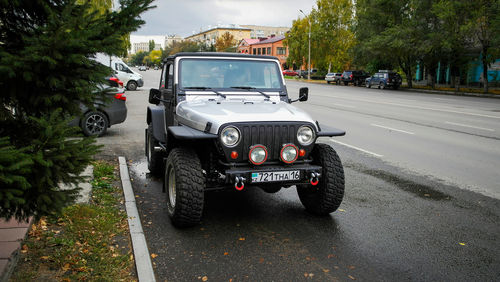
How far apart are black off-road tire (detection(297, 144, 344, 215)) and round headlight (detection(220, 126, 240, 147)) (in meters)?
1.12

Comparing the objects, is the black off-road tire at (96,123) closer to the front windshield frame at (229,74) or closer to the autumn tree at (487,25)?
the front windshield frame at (229,74)

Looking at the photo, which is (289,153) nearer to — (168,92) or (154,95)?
(168,92)

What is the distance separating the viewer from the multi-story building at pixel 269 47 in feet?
331

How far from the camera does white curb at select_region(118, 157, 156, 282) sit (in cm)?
359

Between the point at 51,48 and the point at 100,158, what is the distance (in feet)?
20.0

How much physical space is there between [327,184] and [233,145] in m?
1.22

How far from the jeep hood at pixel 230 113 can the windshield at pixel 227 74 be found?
0.42 metres

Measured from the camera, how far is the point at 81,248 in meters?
4.01

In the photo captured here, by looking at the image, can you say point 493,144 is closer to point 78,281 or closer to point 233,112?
point 233,112

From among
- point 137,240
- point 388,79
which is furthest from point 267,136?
point 388,79

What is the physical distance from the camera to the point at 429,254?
4.16m

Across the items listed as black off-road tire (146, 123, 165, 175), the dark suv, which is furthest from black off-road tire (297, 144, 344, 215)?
the dark suv

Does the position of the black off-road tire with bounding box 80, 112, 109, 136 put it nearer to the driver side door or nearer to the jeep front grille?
the driver side door

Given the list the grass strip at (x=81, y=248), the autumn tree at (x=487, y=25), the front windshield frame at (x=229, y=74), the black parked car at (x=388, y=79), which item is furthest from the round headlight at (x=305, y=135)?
the black parked car at (x=388, y=79)
